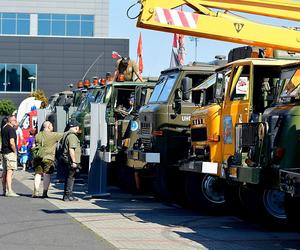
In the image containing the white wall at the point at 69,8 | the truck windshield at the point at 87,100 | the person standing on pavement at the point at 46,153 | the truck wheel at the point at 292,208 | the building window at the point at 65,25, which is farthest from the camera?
the white wall at the point at 69,8

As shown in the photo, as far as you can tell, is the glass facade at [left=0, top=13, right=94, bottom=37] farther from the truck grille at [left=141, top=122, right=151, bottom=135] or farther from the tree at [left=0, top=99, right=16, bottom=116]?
the truck grille at [left=141, top=122, right=151, bottom=135]

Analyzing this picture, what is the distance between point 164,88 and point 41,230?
4897 millimetres

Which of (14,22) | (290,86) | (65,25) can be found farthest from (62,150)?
(14,22)

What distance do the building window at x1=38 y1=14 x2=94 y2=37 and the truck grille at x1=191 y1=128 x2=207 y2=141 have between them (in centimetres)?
5759

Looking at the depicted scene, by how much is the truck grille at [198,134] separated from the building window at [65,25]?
57589 millimetres

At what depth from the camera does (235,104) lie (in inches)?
466

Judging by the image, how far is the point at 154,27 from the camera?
463 inches

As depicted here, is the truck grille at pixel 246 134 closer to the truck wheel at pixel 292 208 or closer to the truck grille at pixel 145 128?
the truck wheel at pixel 292 208

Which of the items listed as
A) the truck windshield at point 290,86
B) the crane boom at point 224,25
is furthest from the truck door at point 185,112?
the truck windshield at point 290,86

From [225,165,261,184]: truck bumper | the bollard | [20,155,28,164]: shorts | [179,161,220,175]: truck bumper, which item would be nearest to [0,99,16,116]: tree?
[20,155,28,164]: shorts

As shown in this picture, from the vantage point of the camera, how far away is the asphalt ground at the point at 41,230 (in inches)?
392

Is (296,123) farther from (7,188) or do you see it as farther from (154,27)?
(7,188)

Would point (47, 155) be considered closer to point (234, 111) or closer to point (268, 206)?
point (234, 111)

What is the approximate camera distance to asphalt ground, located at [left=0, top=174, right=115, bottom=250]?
9961 millimetres
